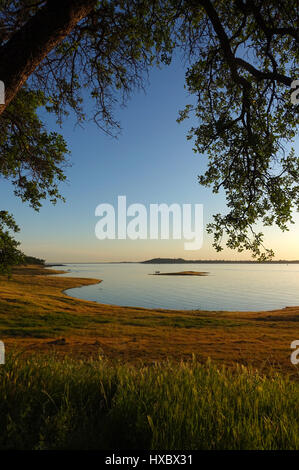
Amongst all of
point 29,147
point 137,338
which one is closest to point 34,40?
point 29,147

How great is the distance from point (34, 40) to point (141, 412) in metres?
5.73

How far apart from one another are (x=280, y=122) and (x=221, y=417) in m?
8.30

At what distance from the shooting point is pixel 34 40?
13.1 feet

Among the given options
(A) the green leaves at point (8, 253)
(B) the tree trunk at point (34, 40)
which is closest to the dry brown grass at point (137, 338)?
(A) the green leaves at point (8, 253)

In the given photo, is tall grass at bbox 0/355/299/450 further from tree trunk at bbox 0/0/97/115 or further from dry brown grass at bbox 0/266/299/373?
dry brown grass at bbox 0/266/299/373

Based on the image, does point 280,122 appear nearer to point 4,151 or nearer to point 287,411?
point 287,411

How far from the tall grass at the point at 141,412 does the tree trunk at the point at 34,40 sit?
4356 millimetres

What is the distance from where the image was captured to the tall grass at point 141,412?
95.2 inches

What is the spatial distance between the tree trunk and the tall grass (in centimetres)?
436

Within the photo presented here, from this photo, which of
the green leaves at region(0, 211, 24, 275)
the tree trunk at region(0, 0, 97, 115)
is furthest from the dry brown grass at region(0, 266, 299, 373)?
the tree trunk at region(0, 0, 97, 115)

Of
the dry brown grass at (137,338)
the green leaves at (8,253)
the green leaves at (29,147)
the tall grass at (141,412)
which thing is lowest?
the dry brown grass at (137,338)

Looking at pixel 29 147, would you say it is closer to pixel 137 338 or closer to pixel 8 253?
pixel 8 253

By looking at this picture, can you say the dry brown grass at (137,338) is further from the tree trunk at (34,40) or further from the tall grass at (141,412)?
the tree trunk at (34,40)
